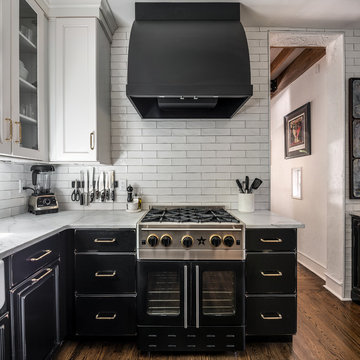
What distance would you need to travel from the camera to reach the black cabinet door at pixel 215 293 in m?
1.89

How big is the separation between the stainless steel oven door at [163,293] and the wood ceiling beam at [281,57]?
3.35 meters

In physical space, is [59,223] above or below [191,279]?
above

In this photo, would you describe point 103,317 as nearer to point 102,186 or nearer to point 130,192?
point 130,192

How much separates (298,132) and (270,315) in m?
2.82

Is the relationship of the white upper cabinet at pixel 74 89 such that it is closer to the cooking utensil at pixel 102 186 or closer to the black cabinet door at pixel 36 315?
the cooking utensil at pixel 102 186

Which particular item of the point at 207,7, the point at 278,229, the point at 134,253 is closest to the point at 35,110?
the point at 134,253

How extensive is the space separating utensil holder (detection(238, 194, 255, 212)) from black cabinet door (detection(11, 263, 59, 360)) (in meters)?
1.67

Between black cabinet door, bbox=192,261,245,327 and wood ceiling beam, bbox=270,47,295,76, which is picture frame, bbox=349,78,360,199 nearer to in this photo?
wood ceiling beam, bbox=270,47,295,76

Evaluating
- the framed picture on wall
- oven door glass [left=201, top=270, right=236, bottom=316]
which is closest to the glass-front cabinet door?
oven door glass [left=201, top=270, right=236, bottom=316]

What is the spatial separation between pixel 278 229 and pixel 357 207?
4.46 feet

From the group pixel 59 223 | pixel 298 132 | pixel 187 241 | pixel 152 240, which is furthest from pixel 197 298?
pixel 298 132

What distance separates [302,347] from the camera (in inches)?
77.9

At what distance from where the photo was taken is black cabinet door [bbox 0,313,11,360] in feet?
4.07

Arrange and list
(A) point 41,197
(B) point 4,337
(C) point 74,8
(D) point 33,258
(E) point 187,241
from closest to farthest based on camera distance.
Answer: (B) point 4,337 < (D) point 33,258 < (E) point 187,241 < (C) point 74,8 < (A) point 41,197
